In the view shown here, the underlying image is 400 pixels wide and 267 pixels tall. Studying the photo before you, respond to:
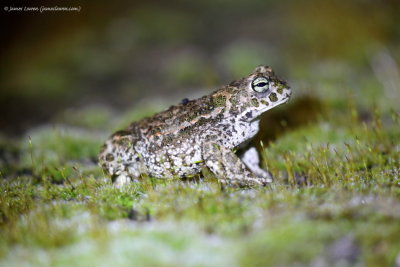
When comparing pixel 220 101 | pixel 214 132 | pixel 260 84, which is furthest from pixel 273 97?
pixel 214 132

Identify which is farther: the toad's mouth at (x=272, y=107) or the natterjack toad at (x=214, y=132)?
the toad's mouth at (x=272, y=107)

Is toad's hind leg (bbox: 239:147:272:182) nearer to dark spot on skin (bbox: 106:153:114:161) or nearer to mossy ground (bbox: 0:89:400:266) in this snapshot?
mossy ground (bbox: 0:89:400:266)

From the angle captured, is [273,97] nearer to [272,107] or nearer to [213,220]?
[272,107]

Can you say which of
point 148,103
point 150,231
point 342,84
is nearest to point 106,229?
point 150,231

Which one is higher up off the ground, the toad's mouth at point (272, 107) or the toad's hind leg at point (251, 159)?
the toad's mouth at point (272, 107)

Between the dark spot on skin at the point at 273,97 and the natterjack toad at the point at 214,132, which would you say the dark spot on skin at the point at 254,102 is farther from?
the dark spot on skin at the point at 273,97

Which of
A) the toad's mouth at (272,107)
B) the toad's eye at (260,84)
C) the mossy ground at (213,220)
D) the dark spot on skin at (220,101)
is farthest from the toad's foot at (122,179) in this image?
the toad's eye at (260,84)

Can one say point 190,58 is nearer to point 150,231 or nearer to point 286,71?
point 286,71
